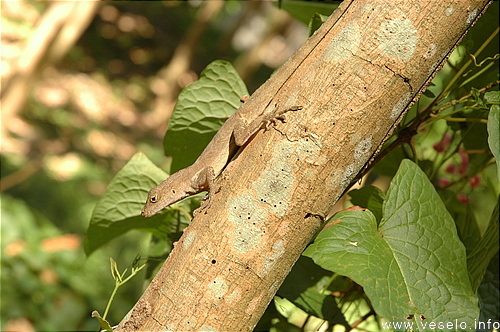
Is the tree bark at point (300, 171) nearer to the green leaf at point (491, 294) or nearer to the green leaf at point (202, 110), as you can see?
the green leaf at point (202, 110)

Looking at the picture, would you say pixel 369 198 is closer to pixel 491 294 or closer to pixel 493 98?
pixel 493 98

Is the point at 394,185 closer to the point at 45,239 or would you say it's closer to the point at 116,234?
the point at 116,234

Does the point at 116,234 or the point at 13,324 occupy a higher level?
the point at 116,234

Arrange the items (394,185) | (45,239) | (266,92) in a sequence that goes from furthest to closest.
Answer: (45,239) → (266,92) → (394,185)

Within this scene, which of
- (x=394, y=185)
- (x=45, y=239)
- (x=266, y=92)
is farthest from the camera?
(x=45, y=239)

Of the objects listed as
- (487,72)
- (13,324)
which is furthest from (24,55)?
(487,72)

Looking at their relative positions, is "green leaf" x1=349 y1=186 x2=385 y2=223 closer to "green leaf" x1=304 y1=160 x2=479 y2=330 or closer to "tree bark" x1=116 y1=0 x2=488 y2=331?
"green leaf" x1=304 y1=160 x2=479 y2=330

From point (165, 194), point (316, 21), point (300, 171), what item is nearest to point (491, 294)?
point (300, 171)
